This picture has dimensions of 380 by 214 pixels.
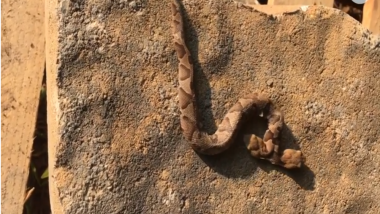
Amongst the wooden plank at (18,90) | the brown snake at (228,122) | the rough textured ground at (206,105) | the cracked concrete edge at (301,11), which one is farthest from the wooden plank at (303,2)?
the wooden plank at (18,90)

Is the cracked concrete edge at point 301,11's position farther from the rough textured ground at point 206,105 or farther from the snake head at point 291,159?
the snake head at point 291,159

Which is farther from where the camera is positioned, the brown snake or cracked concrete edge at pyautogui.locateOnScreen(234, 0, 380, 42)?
cracked concrete edge at pyautogui.locateOnScreen(234, 0, 380, 42)

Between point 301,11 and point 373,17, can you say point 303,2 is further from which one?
point 373,17

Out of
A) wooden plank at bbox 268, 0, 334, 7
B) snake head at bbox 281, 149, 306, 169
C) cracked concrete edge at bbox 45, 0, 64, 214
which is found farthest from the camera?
wooden plank at bbox 268, 0, 334, 7

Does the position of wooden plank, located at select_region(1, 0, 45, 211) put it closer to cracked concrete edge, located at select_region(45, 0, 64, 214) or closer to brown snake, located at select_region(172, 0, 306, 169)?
cracked concrete edge, located at select_region(45, 0, 64, 214)

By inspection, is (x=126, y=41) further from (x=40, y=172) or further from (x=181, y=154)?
(x=40, y=172)

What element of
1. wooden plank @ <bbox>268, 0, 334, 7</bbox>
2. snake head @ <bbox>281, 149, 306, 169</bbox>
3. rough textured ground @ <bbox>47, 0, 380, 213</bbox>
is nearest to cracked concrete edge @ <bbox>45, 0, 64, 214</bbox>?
rough textured ground @ <bbox>47, 0, 380, 213</bbox>
